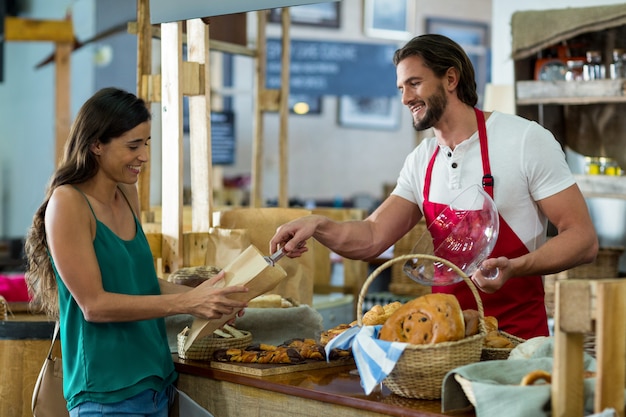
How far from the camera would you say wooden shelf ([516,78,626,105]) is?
4594mm

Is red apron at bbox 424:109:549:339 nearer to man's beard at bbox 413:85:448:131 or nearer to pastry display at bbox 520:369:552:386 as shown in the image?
man's beard at bbox 413:85:448:131

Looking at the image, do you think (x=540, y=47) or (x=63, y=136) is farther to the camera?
(x=63, y=136)

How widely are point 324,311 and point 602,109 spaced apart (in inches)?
74.3

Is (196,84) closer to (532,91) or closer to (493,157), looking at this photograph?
(493,157)

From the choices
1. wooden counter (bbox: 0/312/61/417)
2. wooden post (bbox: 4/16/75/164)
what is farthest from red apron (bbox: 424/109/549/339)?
wooden post (bbox: 4/16/75/164)

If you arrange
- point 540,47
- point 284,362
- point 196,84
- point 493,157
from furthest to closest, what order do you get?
point 540,47 → point 196,84 → point 493,157 → point 284,362

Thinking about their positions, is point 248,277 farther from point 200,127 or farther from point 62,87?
point 62,87

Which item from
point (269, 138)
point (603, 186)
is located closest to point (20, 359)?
point (603, 186)

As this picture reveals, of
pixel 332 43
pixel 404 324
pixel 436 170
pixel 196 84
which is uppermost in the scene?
pixel 332 43

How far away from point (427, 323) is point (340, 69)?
744 centimetres

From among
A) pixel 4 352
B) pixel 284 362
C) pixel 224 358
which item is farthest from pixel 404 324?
pixel 4 352

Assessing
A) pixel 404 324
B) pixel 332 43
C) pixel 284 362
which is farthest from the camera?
pixel 332 43

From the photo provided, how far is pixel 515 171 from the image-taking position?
9.17ft

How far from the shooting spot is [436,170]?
298 cm
